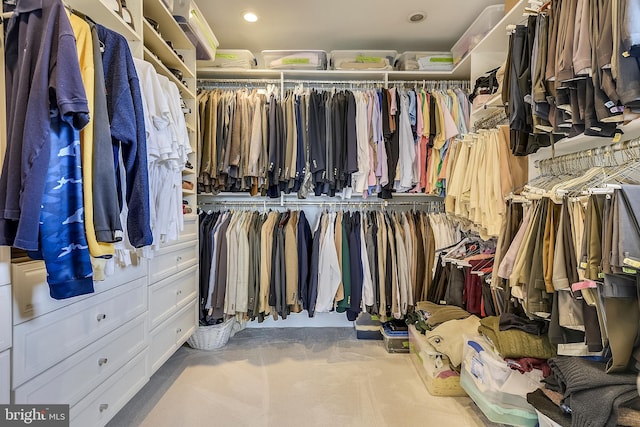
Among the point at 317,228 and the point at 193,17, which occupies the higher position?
the point at 193,17

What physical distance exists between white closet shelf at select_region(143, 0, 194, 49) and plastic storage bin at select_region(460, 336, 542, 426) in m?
2.43

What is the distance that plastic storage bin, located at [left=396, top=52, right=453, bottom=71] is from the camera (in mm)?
2600

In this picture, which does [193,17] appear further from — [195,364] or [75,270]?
[195,364]

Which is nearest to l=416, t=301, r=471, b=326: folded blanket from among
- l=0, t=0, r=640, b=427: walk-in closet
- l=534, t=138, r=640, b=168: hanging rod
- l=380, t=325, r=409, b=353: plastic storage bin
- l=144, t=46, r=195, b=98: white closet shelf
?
l=0, t=0, r=640, b=427: walk-in closet

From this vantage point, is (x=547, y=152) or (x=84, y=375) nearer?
(x=84, y=375)

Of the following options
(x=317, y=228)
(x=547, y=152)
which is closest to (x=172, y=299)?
(x=317, y=228)

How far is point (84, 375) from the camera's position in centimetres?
120

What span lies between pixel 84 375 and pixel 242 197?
5.93ft

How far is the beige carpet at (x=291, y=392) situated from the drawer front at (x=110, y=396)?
0.28m

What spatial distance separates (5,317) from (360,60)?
2642 mm

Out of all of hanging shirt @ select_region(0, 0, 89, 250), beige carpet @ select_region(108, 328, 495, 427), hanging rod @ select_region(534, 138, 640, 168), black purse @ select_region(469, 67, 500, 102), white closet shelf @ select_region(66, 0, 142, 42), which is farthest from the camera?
black purse @ select_region(469, 67, 500, 102)

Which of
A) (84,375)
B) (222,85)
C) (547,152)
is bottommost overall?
(84,375)

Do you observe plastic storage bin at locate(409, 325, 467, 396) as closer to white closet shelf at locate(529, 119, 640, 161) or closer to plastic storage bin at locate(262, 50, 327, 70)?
white closet shelf at locate(529, 119, 640, 161)

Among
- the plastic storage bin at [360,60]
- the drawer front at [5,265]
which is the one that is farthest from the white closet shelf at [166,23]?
the drawer front at [5,265]
